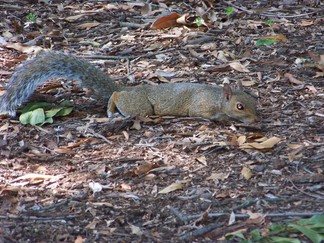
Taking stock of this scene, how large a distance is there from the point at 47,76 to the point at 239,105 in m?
1.73

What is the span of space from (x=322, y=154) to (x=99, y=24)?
13.7 feet

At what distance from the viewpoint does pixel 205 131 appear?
579 centimetres

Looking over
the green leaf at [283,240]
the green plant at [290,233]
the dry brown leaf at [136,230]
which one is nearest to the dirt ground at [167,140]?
the dry brown leaf at [136,230]

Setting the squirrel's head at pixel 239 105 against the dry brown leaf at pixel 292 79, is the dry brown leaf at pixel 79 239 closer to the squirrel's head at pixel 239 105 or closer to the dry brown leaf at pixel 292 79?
the squirrel's head at pixel 239 105

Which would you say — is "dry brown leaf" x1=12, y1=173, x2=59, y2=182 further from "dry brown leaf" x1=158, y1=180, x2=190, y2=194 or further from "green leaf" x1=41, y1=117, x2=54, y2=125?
"green leaf" x1=41, y1=117, x2=54, y2=125

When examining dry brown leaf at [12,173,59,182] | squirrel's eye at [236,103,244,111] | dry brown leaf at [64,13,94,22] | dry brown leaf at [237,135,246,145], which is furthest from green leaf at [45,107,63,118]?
dry brown leaf at [64,13,94,22]

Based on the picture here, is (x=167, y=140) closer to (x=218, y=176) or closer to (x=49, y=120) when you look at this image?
(x=218, y=176)

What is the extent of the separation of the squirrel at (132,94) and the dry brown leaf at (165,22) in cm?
207

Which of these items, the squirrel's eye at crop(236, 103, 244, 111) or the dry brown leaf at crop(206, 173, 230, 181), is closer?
the dry brown leaf at crop(206, 173, 230, 181)

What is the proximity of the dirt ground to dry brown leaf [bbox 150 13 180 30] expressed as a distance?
0.23 feet

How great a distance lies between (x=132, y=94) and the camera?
6.23m

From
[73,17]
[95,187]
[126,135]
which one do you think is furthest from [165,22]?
[95,187]

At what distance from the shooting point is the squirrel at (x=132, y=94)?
611 cm

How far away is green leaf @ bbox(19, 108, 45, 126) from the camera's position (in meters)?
6.03
